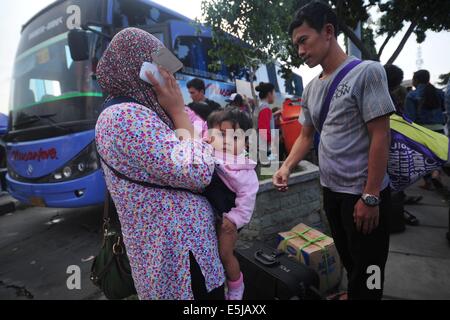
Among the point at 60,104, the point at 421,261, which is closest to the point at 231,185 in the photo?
the point at 421,261

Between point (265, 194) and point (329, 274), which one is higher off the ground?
point (265, 194)

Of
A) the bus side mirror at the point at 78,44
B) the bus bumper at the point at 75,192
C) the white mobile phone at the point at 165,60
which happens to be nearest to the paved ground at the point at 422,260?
the white mobile phone at the point at 165,60

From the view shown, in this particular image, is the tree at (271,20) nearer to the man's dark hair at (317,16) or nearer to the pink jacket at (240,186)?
the man's dark hair at (317,16)

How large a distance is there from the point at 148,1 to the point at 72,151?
2899mm

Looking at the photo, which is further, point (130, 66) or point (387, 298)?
point (387, 298)

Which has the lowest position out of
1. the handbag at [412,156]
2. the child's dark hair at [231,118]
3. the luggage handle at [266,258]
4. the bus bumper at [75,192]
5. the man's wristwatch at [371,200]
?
the luggage handle at [266,258]

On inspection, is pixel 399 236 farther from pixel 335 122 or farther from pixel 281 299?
pixel 335 122

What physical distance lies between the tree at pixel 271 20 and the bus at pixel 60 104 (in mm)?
1740

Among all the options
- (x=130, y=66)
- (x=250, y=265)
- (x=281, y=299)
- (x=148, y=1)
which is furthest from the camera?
(x=148, y=1)

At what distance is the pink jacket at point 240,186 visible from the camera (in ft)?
4.46

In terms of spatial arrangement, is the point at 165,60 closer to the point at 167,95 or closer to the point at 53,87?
the point at 167,95

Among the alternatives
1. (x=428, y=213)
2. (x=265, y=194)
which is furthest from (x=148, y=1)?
(x=428, y=213)

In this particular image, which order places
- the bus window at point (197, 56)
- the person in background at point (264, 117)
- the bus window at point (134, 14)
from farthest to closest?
the bus window at point (197, 56) → the person in background at point (264, 117) → the bus window at point (134, 14)

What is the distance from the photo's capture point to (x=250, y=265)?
2191 millimetres
